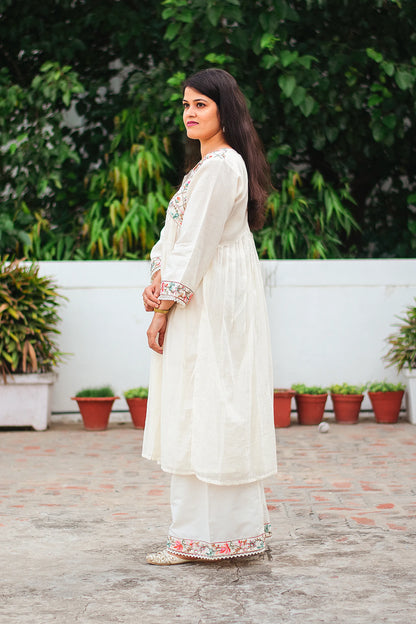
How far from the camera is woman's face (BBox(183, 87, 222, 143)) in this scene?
2945 mm

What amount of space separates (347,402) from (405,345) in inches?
26.0

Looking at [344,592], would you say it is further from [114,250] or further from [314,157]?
[314,157]

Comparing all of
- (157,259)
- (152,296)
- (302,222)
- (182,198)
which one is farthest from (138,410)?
(182,198)

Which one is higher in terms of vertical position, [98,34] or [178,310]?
[98,34]

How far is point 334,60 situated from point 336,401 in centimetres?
306

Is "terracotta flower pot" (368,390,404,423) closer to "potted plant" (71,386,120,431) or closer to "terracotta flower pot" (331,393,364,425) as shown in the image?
"terracotta flower pot" (331,393,364,425)

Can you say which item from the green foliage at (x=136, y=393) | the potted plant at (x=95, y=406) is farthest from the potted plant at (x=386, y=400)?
the potted plant at (x=95, y=406)

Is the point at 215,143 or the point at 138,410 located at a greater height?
the point at 215,143

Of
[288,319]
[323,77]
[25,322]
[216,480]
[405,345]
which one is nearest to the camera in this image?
[216,480]

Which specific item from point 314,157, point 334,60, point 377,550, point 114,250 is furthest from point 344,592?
point 314,157

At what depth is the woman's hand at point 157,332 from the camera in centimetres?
294

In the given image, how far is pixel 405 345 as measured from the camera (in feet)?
22.1

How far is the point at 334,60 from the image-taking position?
7508 millimetres

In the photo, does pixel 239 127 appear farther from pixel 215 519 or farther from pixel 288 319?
pixel 288 319
